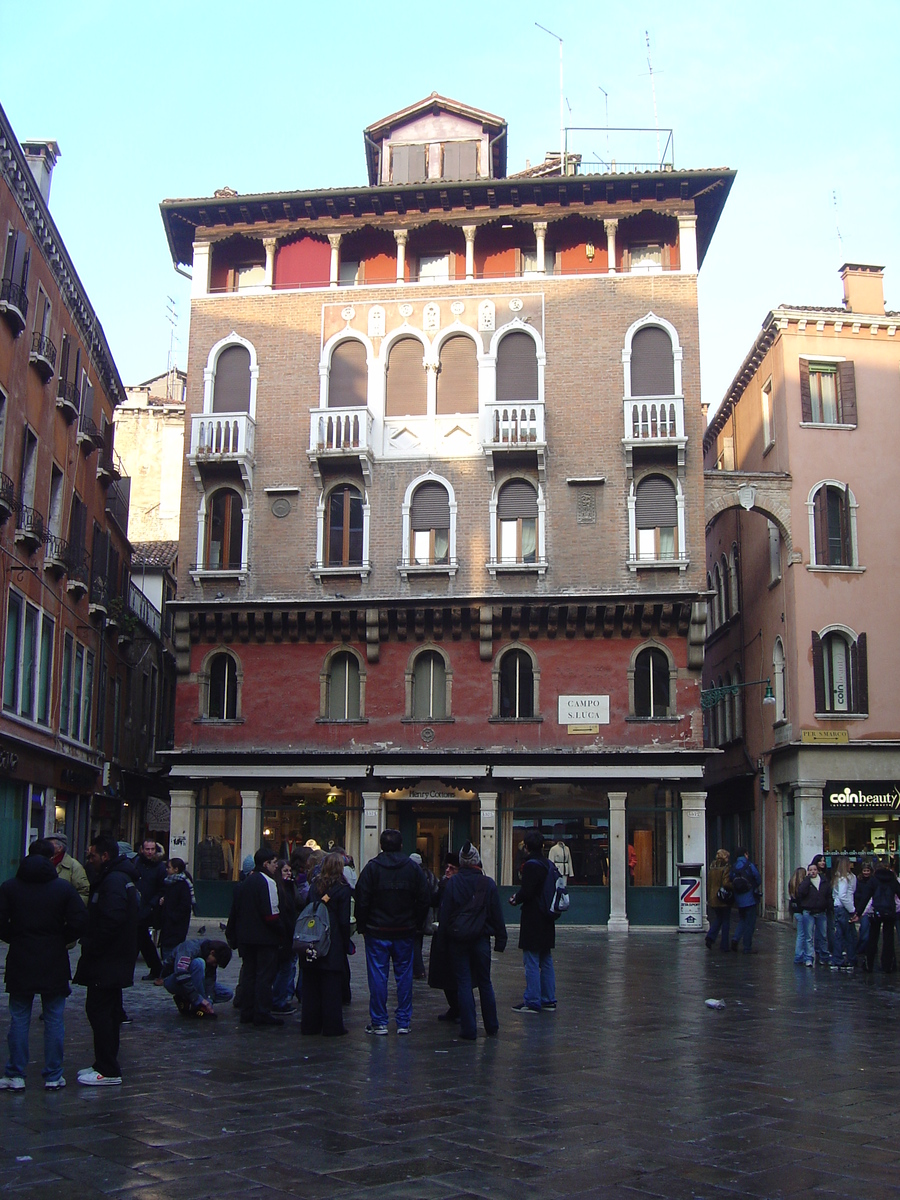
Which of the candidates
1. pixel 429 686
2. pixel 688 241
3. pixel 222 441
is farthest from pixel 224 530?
pixel 688 241

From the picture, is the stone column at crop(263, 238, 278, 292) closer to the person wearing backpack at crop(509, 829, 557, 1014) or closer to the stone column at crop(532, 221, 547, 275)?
the stone column at crop(532, 221, 547, 275)

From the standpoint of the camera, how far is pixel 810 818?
31125 mm

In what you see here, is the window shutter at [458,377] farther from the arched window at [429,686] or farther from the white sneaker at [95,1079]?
the white sneaker at [95,1079]

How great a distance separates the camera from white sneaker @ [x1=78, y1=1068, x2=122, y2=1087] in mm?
9133

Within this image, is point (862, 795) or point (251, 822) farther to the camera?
point (862, 795)

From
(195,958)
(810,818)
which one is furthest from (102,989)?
(810,818)

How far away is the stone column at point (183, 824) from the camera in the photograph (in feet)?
102

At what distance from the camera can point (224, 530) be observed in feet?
105

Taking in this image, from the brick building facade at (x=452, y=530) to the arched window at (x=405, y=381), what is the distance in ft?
0.19

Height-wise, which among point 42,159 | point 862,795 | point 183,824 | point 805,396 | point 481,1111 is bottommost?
point 481,1111

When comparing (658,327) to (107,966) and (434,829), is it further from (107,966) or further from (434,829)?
(107,966)

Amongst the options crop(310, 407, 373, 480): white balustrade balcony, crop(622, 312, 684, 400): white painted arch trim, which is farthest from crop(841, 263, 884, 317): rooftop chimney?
crop(310, 407, 373, 480): white balustrade balcony

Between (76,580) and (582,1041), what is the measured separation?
21239 millimetres

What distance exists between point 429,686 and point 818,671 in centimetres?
988
